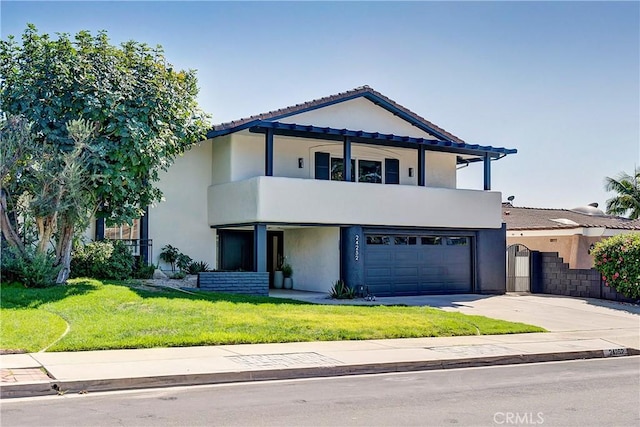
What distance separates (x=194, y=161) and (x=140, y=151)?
6.48 meters

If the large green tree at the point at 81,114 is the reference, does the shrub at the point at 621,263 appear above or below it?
below

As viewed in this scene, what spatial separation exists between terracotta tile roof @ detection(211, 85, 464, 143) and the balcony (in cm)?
201

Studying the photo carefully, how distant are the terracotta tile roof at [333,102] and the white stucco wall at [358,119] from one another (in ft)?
1.06

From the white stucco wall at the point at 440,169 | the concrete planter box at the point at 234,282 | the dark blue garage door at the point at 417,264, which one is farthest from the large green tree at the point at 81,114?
the white stucco wall at the point at 440,169

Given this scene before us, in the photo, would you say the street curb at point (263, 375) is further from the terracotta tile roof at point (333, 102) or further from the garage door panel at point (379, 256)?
the terracotta tile roof at point (333, 102)

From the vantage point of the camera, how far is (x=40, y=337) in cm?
1216

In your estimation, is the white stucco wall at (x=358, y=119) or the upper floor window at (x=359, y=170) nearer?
the white stucco wall at (x=358, y=119)

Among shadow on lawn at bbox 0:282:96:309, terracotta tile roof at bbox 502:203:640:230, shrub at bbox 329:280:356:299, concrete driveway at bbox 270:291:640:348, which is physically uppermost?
terracotta tile roof at bbox 502:203:640:230

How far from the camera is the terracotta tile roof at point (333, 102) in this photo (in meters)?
23.3

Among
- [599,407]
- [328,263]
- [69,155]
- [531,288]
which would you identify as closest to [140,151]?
[69,155]

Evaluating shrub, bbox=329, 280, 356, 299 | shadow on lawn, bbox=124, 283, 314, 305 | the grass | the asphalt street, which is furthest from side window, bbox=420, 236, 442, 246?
the asphalt street

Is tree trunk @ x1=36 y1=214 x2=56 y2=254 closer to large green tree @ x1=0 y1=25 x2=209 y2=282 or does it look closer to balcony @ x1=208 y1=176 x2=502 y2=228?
large green tree @ x1=0 y1=25 x2=209 y2=282

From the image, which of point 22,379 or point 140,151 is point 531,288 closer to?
point 140,151

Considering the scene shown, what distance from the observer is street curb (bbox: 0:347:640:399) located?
9.12 metres
